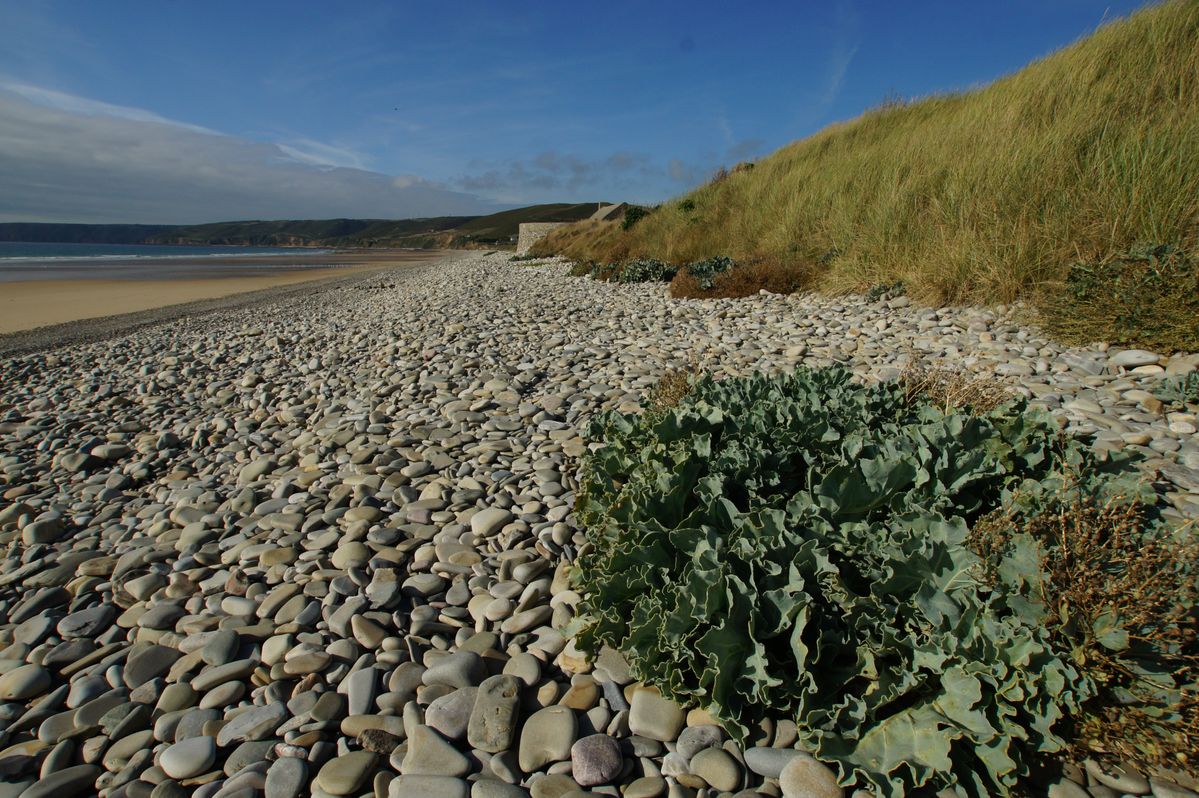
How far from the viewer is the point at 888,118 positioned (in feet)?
47.9

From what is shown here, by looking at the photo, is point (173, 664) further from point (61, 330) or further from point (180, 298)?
point (180, 298)

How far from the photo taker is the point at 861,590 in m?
1.95

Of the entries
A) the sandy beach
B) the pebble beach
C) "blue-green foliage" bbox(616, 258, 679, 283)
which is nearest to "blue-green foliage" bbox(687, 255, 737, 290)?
"blue-green foliage" bbox(616, 258, 679, 283)

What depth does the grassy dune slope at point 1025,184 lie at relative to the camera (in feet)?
17.6

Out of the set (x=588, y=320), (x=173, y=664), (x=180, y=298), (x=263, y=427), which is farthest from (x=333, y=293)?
(x=173, y=664)

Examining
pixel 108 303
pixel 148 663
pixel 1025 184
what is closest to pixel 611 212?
pixel 108 303

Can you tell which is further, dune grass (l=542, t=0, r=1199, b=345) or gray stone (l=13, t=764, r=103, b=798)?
dune grass (l=542, t=0, r=1199, b=345)

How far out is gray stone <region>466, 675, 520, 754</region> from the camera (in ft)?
5.91

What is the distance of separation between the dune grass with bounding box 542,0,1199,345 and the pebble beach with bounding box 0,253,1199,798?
69cm

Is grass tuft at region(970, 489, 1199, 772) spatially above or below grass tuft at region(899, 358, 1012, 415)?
below

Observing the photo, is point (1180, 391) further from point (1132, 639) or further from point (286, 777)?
point (286, 777)

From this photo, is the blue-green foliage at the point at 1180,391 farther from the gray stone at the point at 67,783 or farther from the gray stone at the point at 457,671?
the gray stone at the point at 67,783

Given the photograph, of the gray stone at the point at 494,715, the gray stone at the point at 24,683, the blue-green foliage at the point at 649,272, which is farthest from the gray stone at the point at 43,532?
the blue-green foliage at the point at 649,272

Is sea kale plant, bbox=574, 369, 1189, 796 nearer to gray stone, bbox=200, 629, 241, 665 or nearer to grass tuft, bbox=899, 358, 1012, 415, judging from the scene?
grass tuft, bbox=899, 358, 1012, 415
